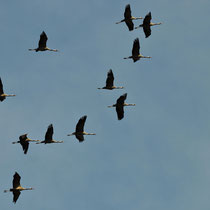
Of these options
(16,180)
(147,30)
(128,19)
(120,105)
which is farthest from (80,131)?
(128,19)

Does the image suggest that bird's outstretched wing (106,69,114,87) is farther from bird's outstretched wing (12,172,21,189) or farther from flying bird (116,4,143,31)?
bird's outstretched wing (12,172,21,189)

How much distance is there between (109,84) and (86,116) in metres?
5.98

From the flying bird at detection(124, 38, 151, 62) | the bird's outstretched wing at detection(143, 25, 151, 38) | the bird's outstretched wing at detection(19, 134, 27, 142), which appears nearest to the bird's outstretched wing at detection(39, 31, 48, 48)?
the flying bird at detection(124, 38, 151, 62)

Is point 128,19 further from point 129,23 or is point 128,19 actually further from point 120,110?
point 120,110

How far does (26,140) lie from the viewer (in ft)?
321

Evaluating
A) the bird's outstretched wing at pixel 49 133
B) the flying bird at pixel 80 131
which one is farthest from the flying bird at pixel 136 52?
the bird's outstretched wing at pixel 49 133

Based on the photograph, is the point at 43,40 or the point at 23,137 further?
the point at 43,40

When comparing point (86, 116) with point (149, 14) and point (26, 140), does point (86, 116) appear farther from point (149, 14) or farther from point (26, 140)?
point (149, 14)

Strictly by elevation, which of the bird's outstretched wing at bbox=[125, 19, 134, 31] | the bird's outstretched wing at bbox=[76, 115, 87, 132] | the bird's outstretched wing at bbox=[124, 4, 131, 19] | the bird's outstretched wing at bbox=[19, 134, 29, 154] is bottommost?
the bird's outstretched wing at bbox=[19, 134, 29, 154]

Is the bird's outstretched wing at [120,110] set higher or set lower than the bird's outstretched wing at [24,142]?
higher

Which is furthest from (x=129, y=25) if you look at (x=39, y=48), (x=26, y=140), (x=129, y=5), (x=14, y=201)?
(x=14, y=201)

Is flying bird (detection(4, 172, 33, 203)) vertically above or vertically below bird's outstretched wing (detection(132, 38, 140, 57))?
below

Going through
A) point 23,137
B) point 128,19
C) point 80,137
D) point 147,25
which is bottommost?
point 23,137

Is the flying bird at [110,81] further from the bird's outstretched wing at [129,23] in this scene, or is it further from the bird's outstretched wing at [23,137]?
the bird's outstretched wing at [23,137]
